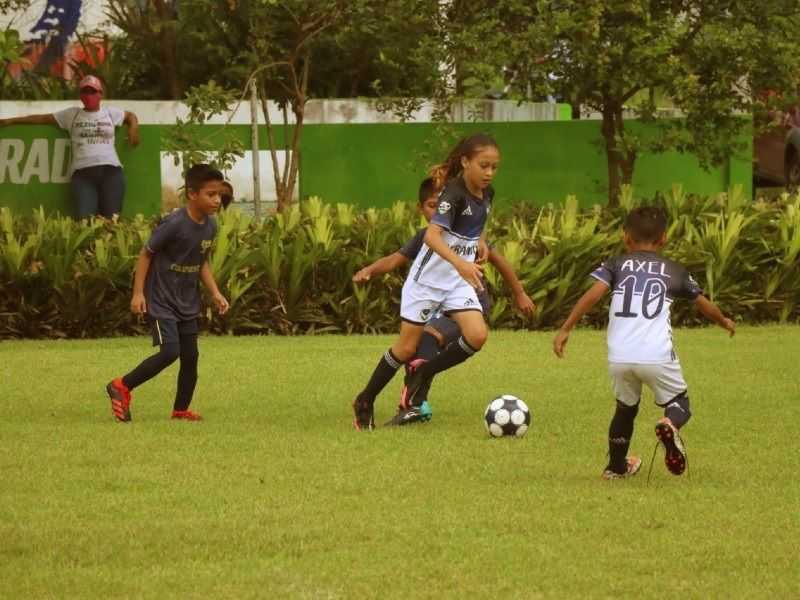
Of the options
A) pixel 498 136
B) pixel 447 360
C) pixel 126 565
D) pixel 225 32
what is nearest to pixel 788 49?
pixel 498 136

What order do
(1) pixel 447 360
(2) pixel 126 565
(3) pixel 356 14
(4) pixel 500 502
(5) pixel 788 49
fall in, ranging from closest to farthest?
(2) pixel 126 565
(4) pixel 500 502
(1) pixel 447 360
(5) pixel 788 49
(3) pixel 356 14

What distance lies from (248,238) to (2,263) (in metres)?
1.95

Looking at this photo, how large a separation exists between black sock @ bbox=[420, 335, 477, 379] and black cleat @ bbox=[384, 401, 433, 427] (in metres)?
0.18

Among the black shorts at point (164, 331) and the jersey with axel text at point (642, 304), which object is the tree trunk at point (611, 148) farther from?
the jersey with axel text at point (642, 304)

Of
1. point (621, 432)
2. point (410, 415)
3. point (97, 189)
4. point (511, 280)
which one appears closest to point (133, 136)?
point (97, 189)

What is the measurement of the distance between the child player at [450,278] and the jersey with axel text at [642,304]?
1454mm

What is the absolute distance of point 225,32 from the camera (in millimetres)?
23094

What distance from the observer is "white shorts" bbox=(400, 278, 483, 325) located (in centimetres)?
996

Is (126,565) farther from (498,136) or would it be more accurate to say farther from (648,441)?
(498,136)

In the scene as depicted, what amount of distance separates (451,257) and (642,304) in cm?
152

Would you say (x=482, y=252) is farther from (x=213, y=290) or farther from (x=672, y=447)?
(x=672, y=447)

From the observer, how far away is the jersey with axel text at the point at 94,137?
19688 mm

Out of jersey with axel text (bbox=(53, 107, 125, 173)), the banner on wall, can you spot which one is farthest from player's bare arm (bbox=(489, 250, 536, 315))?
the banner on wall

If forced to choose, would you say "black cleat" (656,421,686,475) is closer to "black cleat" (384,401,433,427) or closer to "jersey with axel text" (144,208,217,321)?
"black cleat" (384,401,433,427)
